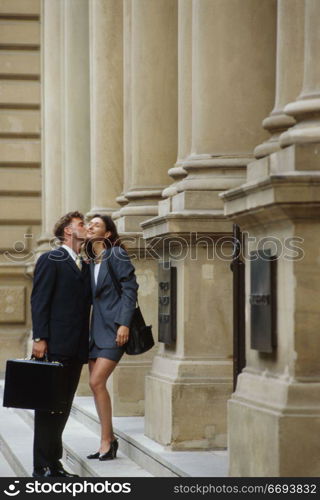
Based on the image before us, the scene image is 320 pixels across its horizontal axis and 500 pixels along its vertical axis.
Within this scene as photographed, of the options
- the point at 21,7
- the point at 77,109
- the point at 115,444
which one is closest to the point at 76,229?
the point at 115,444

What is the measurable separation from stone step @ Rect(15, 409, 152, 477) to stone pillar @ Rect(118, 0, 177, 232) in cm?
191

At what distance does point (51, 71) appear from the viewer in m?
18.9

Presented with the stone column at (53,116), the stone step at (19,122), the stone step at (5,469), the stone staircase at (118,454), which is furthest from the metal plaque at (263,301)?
the stone step at (19,122)

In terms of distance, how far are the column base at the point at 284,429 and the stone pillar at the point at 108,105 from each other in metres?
7.36

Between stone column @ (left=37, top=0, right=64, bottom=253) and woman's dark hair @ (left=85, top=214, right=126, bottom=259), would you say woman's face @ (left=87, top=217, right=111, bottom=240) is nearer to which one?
woman's dark hair @ (left=85, top=214, right=126, bottom=259)

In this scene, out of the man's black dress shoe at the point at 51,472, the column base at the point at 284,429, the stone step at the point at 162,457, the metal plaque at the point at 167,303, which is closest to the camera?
the column base at the point at 284,429

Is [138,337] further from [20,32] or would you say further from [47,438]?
[20,32]

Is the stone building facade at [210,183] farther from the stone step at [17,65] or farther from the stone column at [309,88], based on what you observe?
the stone step at [17,65]

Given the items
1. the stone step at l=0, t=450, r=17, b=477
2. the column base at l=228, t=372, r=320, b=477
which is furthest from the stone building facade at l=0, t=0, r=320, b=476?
the stone step at l=0, t=450, r=17, b=477

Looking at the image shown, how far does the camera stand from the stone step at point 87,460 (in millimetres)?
9130

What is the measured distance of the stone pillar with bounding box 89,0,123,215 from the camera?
47.0ft
